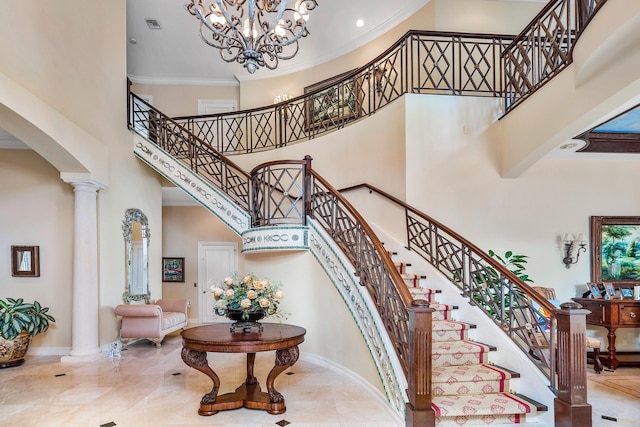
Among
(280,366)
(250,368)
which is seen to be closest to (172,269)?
(250,368)

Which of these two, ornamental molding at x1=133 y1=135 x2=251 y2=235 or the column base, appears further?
ornamental molding at x1=133 y1=135 x2=251 y2=235

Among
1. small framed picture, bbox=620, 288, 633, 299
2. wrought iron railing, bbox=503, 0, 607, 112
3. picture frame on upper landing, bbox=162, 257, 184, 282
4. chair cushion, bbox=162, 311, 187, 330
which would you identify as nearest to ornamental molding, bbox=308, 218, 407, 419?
chair cushion, bbox=162, 311, 187, 330

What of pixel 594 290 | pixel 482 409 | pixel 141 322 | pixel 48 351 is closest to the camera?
pixel 482 409

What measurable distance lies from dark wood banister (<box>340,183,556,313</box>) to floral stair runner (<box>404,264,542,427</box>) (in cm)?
77

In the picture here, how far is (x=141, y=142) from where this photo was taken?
7.27 meters

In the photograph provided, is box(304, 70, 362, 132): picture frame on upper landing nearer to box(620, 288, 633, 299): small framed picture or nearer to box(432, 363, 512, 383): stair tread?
box(432, 363, 512, 383): stair tread

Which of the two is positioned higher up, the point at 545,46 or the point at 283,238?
the point at 545,46

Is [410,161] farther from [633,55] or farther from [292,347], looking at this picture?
[292,347]

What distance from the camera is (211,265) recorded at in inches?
395

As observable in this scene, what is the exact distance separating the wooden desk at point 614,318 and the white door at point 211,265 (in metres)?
7.38

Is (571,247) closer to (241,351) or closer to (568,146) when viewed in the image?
(568,146)

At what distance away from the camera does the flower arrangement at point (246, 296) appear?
13.1 feet

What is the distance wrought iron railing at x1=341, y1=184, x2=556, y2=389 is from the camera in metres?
3.80

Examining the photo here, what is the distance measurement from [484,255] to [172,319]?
17.6 ft
